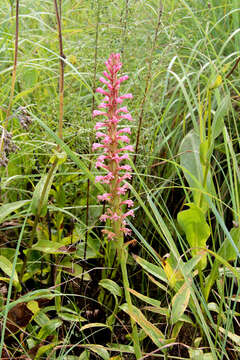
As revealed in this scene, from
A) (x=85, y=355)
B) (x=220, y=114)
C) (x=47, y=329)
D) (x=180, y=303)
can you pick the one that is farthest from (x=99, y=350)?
(x=220, y=114)

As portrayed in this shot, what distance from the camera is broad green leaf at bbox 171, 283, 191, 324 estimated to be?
1248 mm

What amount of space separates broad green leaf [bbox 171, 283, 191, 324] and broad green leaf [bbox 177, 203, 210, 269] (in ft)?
0.46

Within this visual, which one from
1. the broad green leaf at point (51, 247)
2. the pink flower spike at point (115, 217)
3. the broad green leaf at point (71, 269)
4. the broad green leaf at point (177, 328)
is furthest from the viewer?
the broad green leaf at point (71, 269)

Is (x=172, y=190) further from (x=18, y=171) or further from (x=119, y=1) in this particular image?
(x=119, y=1)

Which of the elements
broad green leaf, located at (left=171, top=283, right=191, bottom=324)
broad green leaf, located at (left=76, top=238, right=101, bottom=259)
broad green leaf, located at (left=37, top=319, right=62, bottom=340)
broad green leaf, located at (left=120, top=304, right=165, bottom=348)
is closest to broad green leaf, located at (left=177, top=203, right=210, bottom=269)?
broad green leaf, located at (left=171, top=283, right=191, bottom=324)

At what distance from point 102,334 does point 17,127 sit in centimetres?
106

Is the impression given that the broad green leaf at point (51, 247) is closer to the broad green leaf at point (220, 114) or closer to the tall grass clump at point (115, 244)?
the tall grass clump at point (115, 244)

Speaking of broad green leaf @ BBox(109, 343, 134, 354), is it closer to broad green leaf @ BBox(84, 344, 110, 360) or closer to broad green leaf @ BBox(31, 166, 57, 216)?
broad green leaf @ BBox(84, 344, 110, 360)

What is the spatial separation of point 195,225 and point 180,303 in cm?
28

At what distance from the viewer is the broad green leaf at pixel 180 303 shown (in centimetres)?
125

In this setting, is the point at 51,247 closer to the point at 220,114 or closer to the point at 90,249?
the point at 90,249

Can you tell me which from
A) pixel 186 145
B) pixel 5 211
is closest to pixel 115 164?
pixel 5 211

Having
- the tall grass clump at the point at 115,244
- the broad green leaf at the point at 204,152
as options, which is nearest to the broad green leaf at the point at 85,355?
the tall grass clump at the point at 115,244

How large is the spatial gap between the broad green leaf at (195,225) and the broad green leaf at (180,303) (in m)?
0.14
